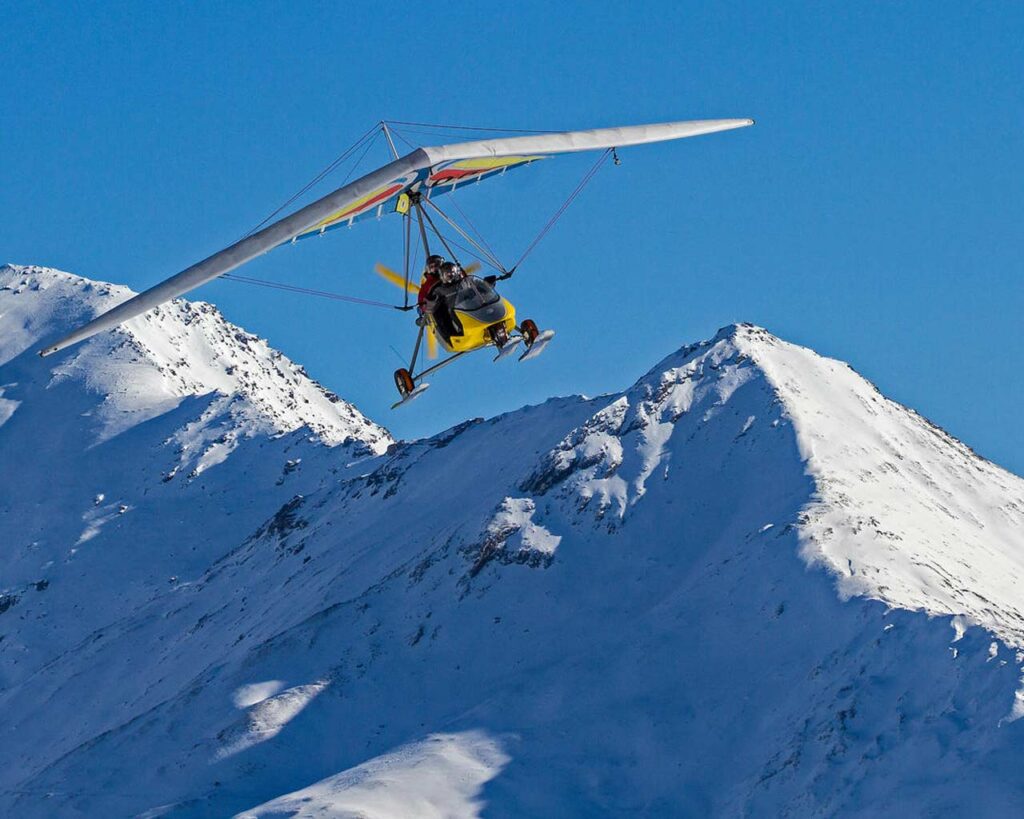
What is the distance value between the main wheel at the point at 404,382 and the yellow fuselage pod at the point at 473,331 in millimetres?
2183

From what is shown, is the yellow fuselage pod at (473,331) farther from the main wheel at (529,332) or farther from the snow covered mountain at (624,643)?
the snow covered mountain at (624,643)

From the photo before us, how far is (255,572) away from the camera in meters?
178

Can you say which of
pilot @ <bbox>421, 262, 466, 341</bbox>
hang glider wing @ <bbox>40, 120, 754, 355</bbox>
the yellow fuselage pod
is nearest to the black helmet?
pilot @ <bbox>421, 262, 466, 341</bbox>

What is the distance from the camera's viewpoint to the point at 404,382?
62688 millimetres

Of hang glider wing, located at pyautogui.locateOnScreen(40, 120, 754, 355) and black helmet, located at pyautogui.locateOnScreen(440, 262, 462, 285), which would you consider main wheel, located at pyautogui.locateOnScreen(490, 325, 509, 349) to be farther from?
A: hang glider wing, located at pyautogui.locateOnScreen(40, 120, 754, 355)

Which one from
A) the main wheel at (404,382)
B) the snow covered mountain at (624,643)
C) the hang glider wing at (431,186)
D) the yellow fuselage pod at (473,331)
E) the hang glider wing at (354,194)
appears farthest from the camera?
the snow covered mountain at (624,643)

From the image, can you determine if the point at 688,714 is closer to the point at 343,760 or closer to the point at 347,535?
the point at 343,760

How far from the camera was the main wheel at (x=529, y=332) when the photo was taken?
62000mm

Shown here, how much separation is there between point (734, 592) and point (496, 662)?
57.1ft

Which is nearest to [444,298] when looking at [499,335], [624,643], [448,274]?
[448,274]

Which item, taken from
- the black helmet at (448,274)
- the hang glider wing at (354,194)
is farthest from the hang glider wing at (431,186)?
the black helmet at (448,274)

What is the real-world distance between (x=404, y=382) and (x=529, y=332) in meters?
4.67

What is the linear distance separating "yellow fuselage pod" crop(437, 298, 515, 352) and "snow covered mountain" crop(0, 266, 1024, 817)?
41003mm

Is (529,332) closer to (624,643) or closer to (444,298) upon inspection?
(444,298)
